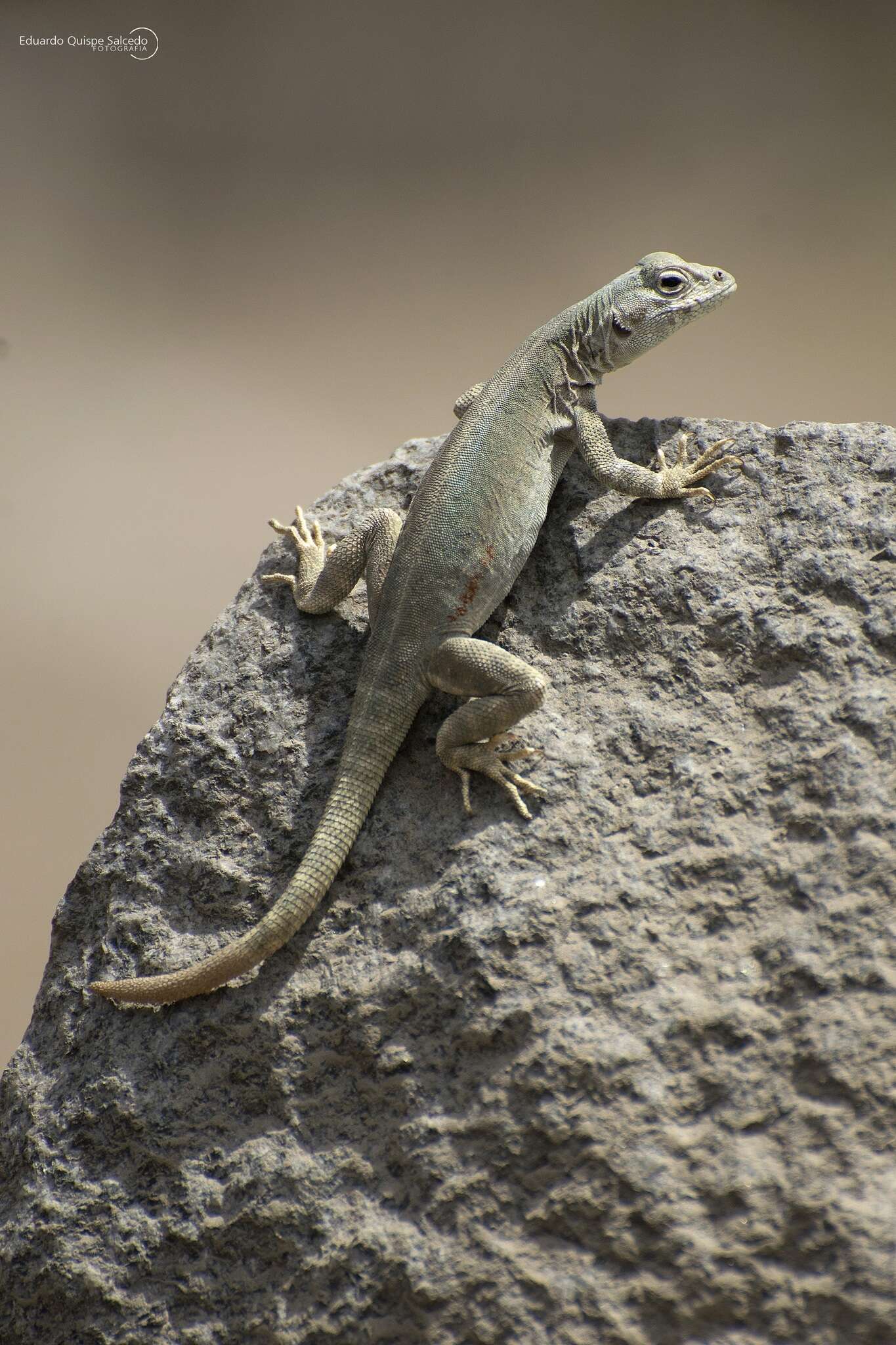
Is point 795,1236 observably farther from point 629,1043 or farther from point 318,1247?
point 318,1247

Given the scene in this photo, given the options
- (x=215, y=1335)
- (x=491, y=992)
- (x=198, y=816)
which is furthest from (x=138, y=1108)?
(x=491, y=992)

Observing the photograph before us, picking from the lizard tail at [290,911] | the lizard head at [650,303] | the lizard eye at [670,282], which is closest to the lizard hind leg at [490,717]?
the lizard tail at [290,911]

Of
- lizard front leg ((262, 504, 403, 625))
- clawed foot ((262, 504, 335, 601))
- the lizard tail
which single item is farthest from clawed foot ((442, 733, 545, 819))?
clawed foot ((262, 504, 335, 601))

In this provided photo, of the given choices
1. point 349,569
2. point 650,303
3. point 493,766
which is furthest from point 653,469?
point 493,766

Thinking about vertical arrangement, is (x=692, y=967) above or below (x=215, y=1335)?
above

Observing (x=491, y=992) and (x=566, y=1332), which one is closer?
(x=566, y=1332)

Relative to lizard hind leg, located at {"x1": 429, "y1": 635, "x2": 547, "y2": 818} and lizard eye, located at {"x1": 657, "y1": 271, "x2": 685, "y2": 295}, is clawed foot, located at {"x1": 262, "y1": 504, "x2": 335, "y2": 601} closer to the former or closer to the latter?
lizard hind leg, located at {"x1": 429, "y1": 635, "x2": 547, "y2": 818}

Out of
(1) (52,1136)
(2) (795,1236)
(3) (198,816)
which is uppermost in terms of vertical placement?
(3) (198,816)
